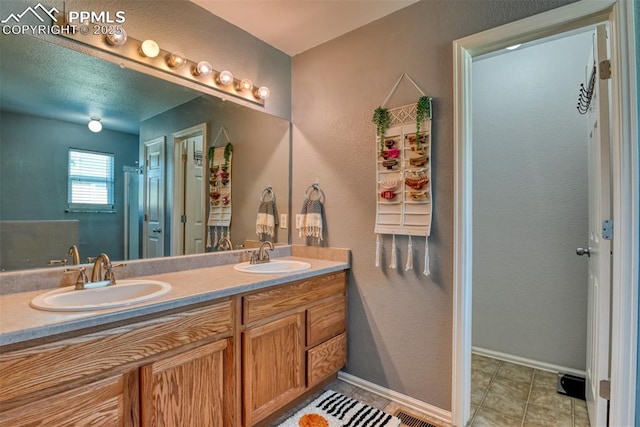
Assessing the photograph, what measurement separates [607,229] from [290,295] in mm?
1505

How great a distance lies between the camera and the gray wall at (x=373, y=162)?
177 cm

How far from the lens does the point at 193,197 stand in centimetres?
201

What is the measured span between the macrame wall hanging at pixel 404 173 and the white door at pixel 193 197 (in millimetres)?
1123

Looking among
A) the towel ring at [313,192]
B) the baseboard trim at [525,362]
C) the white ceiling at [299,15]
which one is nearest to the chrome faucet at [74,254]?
the towel ring at [313,192]

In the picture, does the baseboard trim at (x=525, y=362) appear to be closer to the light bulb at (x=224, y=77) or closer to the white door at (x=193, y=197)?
the white door at (x=193, y=197)

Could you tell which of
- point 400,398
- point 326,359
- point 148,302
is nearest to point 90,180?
point 148,302

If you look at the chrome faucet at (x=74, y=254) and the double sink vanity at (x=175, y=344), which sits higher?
the chrome faucet at (x=74, y=254)

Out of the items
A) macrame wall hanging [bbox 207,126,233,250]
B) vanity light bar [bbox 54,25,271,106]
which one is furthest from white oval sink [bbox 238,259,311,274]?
vanity light bar [bbox 54,25,271,106]

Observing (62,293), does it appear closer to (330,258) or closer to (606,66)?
(330,258)

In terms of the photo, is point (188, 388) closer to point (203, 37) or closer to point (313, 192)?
point (313, 192)

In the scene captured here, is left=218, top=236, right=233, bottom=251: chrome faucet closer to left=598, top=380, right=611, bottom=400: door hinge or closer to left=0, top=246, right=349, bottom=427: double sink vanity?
left=0, top=246, right=349, bottom=427: double sink vanity

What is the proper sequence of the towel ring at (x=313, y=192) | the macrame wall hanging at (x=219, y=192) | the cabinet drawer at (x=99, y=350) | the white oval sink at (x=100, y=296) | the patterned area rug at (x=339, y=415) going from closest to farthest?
the cabinet drawer at (x=99, y=350)
the white oval sink at (x=100, y=296)
the patterned area rug at (x=339, y=415)
the macrame wall hanging at (x=219, y=192)
the towel ring at (x=313, y=192)

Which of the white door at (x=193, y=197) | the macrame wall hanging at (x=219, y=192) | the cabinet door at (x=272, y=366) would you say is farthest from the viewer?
the macrame wall hanging at (x=219, y=192)

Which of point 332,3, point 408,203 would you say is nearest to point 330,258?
point 408,203
